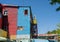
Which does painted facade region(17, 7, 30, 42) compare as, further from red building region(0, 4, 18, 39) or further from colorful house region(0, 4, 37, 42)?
red building region(0, 4, 18, 39)

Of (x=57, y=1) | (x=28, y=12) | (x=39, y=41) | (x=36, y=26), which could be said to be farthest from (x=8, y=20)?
(x=57, y=1)

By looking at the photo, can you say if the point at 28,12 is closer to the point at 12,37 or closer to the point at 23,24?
the point at 23,24

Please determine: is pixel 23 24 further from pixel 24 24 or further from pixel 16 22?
pixel 16 22

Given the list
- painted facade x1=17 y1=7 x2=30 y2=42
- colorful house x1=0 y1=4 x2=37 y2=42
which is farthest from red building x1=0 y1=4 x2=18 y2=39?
painted facade x1=17 y1=7 x2=30 y2=42

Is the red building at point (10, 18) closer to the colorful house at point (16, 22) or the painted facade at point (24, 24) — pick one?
the colorful house at point (16, 22)

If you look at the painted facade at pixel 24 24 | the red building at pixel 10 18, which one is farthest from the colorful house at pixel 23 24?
the red building at pixel 10 18

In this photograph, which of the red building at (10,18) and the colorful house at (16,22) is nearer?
the colorful house at (16,22)

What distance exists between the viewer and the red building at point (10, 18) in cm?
4306

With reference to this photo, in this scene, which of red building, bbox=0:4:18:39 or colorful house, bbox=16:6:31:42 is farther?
red building, bbox=0:4:18:39

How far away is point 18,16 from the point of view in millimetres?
43250

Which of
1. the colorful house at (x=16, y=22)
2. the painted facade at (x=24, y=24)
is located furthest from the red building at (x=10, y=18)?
the painted facade at (x=24, y=24)

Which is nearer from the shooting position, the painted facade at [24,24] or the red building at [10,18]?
the painted facade at [24,24]

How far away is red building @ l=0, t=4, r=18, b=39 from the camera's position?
43062mm

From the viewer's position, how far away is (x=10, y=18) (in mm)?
43500
